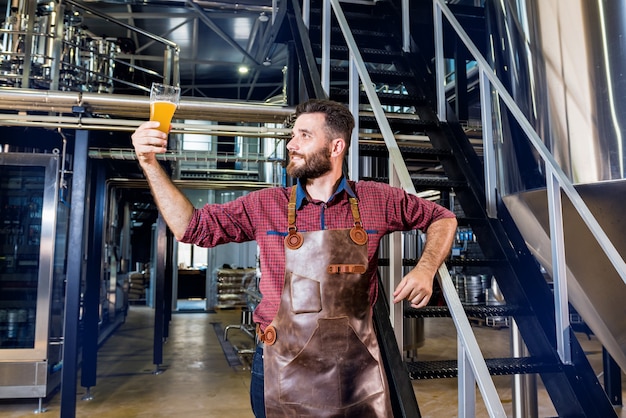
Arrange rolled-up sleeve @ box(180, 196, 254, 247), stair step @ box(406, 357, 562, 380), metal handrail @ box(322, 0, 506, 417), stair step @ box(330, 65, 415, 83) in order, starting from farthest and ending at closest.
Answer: stair step @ box(330, 65, 415, 83) < stair step @ box(406, 357, 562, 380) < rolled-up sleeve @ box(180, 196, 254, 247) < metal handrail @ box(322, 0, 506, 417)

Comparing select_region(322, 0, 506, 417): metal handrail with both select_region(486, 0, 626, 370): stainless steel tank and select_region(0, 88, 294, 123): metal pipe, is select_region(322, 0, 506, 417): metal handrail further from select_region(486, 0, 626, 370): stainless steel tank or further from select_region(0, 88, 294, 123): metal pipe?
select_region(0, 88, 294, 123): metal pipe

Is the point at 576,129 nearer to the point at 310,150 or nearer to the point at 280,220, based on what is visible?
the point at 310,150

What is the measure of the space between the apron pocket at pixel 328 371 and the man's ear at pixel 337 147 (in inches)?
23.6

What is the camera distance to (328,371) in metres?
1.53

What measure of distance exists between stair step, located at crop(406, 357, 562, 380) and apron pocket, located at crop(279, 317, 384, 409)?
0.50 metres

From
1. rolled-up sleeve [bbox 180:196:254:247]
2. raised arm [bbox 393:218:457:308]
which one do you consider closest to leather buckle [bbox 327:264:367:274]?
raised arm [bbox 393:218:457:308]

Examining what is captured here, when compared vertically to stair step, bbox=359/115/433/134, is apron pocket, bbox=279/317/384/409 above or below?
below

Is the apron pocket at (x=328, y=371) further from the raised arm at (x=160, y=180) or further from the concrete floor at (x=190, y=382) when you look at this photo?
the concrete floor at (x=190, y=382)

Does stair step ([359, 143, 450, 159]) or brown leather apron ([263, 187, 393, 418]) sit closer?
brown leather apron ([263, 187, 393, 418])

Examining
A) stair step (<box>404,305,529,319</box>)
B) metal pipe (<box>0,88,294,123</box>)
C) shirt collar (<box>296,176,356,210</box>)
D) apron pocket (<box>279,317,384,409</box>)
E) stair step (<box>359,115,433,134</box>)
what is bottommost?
apron pocket (<box>279,317,384,409</box>)

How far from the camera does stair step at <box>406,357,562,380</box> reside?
6.51ft

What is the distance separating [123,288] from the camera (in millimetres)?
10414

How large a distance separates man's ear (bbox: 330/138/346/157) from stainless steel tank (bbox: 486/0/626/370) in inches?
44.0

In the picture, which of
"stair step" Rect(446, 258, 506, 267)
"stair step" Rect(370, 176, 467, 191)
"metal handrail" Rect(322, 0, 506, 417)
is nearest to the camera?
"metal handrail" Rect(322, 0, 506, 417)
